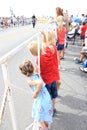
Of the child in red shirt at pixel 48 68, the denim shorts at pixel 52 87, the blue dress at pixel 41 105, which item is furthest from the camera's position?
the denim shorts at pixel 52 87

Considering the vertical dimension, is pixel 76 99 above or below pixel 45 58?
below

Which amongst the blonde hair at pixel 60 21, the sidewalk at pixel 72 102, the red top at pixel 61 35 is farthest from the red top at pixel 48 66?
the red top at pixel 61 35

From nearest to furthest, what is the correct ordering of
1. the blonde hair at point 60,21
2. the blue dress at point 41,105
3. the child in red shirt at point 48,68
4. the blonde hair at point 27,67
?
the blonde hair at point 27,67, the blue dress at point 41,105, the child in red shirt at point 48,68, the blonde hair at point 60,21

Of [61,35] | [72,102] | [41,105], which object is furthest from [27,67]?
[61,35]

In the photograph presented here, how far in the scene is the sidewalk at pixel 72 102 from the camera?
4.96 m

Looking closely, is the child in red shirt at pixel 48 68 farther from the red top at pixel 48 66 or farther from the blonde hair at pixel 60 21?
the blonde hair at pixel 60 21

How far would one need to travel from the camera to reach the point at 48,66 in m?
4.61

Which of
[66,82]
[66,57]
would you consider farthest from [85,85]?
[66,57]

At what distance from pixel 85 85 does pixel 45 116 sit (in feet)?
11.8

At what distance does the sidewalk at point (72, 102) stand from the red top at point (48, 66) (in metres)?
0.83

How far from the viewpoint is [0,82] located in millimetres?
7637

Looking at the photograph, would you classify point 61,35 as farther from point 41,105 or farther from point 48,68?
point 41,105

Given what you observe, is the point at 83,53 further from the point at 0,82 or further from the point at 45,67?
the point at 45,67

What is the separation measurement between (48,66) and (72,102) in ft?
5.64
